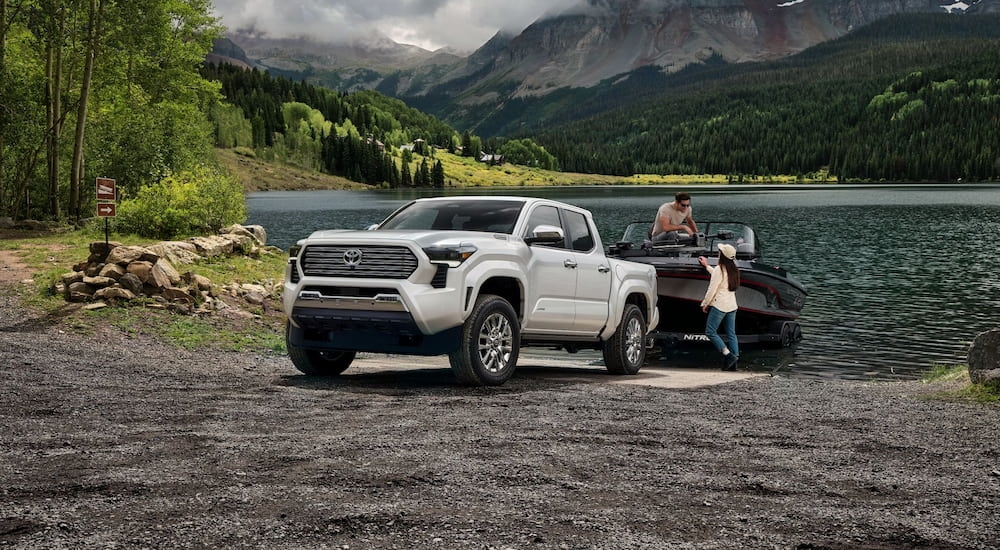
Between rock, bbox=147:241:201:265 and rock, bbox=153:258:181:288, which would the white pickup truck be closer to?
rock, bbox=153:258:181:288

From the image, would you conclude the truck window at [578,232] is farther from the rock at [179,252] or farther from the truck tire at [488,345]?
the rock at [179,252]

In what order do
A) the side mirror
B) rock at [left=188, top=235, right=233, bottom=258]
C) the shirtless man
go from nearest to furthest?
the side mirror, the shirtless man, rock at [left=188, top=235, right=233, bottom=258]

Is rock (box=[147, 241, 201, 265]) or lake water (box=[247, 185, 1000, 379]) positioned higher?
rock (box=[147, 241, 201, 265])

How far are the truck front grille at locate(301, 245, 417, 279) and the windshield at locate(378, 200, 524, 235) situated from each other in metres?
1.31

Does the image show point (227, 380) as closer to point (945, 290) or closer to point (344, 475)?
point (344, 475)

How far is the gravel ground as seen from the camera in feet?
15.3

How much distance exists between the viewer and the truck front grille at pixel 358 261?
377 inches

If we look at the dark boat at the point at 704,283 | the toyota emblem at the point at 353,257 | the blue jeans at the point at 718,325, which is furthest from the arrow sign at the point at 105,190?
the blue jeans at the point at 718,325

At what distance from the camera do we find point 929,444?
7.32 meters

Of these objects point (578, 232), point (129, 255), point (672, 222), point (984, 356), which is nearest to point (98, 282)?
point (129, 255)

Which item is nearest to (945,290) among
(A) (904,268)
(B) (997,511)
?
(A) (904,268)

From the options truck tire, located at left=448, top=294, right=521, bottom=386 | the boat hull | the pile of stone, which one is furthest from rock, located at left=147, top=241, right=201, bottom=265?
truck tire, located at left=448, top=294, right=521, bottom=386

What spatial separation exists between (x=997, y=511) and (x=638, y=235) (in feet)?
46.8

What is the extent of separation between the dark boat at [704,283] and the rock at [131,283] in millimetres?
9521
